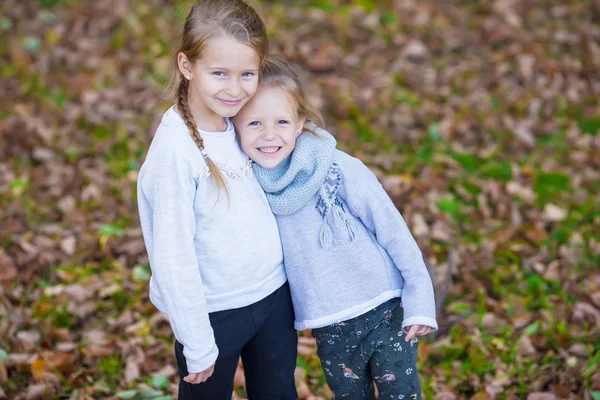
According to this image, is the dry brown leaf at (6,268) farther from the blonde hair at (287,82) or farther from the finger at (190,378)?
the blonde hair at (287,82)

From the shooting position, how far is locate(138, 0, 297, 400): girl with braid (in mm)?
1854

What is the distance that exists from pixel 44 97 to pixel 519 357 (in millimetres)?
3932

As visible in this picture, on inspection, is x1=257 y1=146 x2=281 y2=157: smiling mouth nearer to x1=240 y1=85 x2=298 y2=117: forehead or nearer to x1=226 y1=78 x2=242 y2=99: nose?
x1=240 y1=85 x2=298 y2=117: forehead

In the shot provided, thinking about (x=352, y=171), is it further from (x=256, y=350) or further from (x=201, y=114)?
(x=256, y=350)

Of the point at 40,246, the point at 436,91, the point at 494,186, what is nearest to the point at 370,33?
the point at 436,91

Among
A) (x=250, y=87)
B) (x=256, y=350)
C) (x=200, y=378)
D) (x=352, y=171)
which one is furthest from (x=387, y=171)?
(x=200, y=378)

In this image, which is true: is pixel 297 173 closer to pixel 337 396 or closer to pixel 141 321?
pixel 337 396

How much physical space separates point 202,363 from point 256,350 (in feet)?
1.06

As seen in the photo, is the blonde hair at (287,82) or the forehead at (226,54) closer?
the forehead at (226,54)

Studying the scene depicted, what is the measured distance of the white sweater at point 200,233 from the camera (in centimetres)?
185

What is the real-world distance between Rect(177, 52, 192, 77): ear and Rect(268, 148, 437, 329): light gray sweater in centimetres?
54

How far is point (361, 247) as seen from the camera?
2.15 meters

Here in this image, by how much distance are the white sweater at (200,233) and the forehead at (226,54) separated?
0.67 feet

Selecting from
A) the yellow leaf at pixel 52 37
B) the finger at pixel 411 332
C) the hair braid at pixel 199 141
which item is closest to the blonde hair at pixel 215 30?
the hair braid at pixel 199 141
